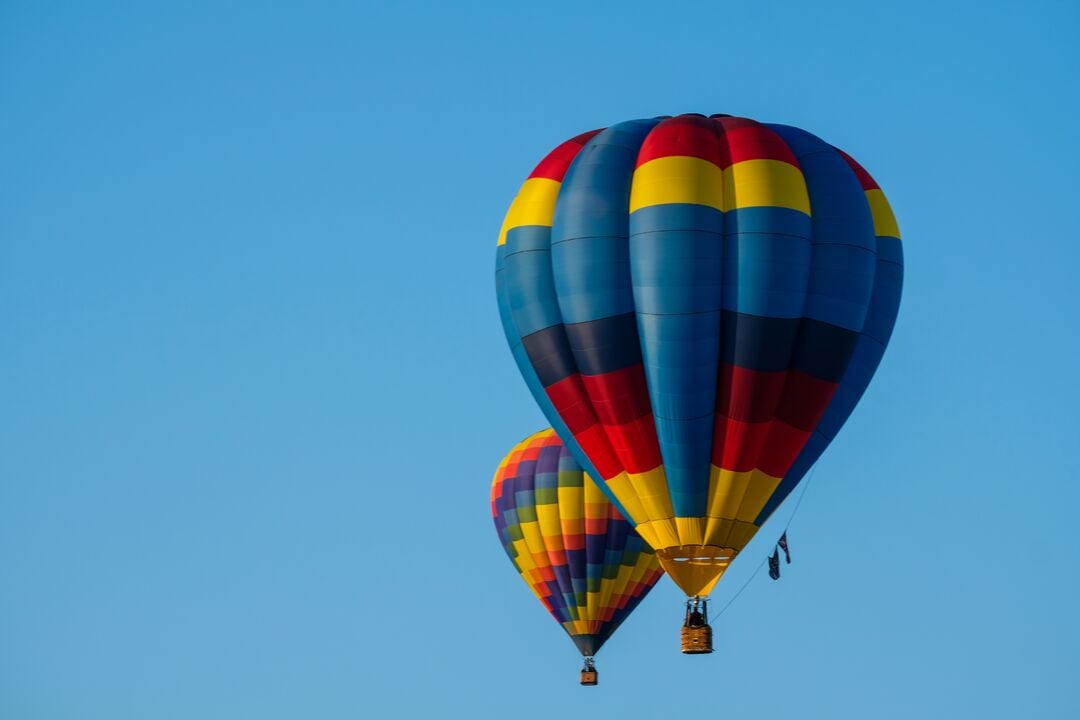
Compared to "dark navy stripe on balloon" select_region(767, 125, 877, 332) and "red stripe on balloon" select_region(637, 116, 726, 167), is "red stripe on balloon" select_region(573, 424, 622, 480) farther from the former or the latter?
"red stripe on balloon" select_region(637, 116, 726, 167)

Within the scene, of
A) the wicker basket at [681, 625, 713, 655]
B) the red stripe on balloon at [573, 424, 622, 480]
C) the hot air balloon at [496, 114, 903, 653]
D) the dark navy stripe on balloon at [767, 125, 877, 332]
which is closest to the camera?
the hot air balloon at [496, 114, 903, 653]

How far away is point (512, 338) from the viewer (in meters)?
37.0

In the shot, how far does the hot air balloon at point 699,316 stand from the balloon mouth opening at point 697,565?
0.03 meters

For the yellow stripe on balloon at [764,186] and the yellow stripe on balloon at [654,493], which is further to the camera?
the yellow stripe on balloon at [654,493]

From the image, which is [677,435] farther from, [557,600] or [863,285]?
[557,600]

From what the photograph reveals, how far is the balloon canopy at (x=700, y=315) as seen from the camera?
34.8m

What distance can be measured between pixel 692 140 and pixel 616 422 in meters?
4.72

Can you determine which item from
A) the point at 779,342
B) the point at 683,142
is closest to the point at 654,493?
the point at 779,342

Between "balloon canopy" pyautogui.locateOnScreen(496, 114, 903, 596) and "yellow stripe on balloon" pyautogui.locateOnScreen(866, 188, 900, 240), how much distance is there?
637mm

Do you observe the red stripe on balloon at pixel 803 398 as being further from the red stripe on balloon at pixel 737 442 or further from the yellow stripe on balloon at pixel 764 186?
the yellow stripe on balloon at pixel 764 186

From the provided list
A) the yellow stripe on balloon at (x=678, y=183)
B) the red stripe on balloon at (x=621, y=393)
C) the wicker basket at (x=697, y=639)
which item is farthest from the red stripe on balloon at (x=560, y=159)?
the wicker basket at (x=697, y=639)

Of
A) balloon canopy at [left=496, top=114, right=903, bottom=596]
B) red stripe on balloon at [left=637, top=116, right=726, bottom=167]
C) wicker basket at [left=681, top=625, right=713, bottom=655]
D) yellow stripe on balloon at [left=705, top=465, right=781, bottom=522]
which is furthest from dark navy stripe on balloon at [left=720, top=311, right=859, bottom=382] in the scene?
wicker basket at [left=681, top=625, right=713, bottom=655]

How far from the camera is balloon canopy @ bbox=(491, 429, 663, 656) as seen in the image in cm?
4591

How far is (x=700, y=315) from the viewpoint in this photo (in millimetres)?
34656
